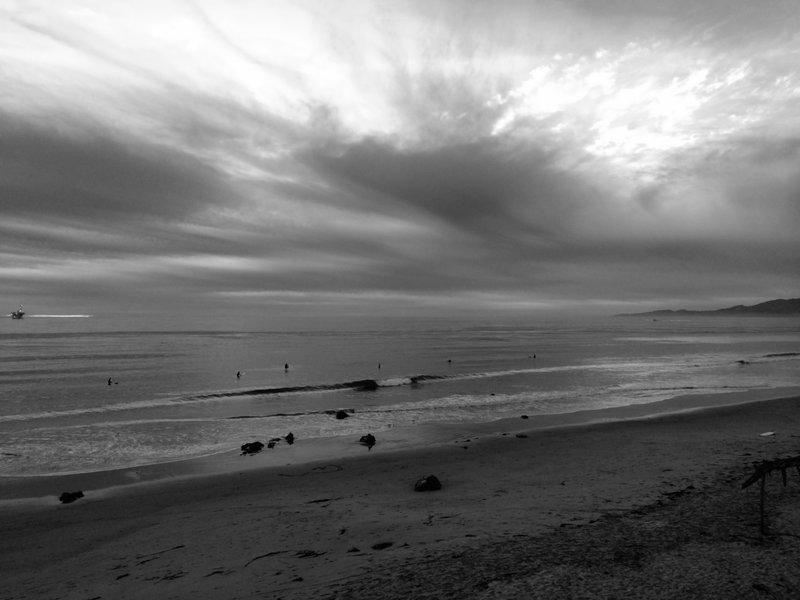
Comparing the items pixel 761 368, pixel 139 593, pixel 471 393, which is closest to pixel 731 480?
pixel 139 593

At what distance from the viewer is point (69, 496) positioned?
13953 millimetres

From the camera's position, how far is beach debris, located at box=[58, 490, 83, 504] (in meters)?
13.8

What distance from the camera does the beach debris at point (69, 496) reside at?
13.8 metres

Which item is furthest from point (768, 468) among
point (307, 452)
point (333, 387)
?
point (333, 387)

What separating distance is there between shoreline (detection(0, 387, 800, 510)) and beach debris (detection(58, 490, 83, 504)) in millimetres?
177

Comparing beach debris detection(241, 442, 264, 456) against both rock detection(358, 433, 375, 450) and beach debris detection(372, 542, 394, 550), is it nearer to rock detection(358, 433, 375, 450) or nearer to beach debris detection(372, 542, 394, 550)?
rock detection(358, 433, 375, 450)

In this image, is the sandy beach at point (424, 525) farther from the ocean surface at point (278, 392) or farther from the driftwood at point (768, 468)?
the ocean surface at point (278, 392)

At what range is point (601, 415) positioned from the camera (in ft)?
84.6

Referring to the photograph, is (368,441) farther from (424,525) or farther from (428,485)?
(424,525)

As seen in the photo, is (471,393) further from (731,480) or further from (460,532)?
(460,532)

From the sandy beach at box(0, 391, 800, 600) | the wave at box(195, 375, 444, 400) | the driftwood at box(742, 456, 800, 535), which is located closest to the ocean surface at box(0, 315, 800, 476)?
the wave at box(195, 375, 444, 400)

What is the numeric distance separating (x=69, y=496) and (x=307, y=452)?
25.7 ft

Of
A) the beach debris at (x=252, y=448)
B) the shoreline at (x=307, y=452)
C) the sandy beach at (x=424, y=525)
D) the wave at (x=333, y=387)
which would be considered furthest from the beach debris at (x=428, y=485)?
the wave at (x=333, y=387)

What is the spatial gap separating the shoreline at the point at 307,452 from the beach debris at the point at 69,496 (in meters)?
0.18
